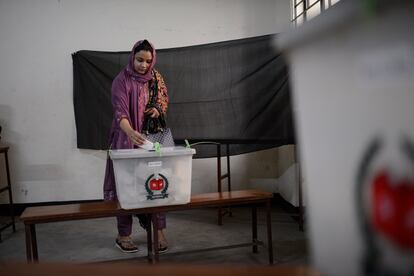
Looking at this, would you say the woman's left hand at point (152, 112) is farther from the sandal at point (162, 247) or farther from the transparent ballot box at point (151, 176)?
the sandal at point (162, 247)

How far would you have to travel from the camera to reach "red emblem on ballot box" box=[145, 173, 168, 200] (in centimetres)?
167

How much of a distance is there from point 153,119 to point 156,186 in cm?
58

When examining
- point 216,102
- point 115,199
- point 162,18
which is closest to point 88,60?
point 162,18

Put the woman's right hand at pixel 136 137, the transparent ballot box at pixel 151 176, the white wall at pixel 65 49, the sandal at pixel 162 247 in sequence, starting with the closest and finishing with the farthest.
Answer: the transparent ballot box at pixel 151 176 → the woman's right hand at pixel 136 137 → the sandal at pixel 162 247 → the white wall at pixel 65 49

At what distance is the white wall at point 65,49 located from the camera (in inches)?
138

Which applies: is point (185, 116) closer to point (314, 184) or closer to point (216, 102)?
point (216, 102)

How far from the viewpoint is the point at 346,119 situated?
37 cm

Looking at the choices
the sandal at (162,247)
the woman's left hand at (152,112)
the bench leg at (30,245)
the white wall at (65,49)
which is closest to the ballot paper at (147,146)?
the woman's left hand at (152,112)

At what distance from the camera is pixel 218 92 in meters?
2.88

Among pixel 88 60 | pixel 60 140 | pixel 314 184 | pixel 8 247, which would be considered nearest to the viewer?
pixel 314 184

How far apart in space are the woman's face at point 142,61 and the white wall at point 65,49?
1620mm

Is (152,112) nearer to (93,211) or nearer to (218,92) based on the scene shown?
(93,211)

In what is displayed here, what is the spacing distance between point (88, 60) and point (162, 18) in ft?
2.85

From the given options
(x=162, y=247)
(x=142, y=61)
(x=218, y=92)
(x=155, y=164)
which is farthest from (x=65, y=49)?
(x=155, y=164)
